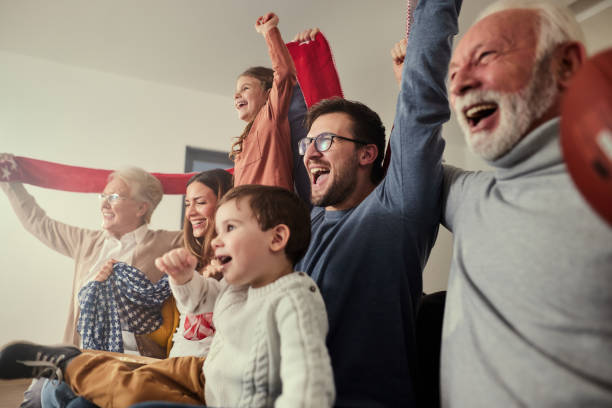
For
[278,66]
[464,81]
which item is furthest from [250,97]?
[464,81]

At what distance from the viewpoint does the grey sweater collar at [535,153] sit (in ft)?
2.03

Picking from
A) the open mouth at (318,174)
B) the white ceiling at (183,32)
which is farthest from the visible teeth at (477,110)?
the white ceiling at (183,32)

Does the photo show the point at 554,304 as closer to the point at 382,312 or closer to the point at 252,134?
the point at 382,312

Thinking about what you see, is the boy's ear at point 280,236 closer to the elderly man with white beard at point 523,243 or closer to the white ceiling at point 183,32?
the elderly man with white beard at point 523,243

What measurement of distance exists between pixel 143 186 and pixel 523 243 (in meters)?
1.61

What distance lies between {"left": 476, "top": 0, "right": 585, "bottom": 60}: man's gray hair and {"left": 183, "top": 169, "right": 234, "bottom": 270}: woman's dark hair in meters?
1.18

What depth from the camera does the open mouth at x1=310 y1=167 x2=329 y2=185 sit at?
111 cm

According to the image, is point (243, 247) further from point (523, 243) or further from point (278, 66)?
point (278, 66)

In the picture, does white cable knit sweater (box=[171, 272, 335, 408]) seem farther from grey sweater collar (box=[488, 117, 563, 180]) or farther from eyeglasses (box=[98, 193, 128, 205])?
eyeglasses (box=[98, 193, 128, 205])

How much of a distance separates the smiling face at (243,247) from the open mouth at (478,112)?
434 mm

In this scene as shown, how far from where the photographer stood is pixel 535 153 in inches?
25.7

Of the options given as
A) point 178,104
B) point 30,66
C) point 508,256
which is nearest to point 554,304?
point 508,256

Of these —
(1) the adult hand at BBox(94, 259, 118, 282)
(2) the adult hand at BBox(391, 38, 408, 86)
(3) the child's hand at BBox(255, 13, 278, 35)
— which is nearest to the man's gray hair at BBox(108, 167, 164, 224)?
(1) the adult hand at BBox(94, 259, 118, 282)

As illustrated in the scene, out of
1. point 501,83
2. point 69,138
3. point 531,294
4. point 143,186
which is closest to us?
point 531,294
